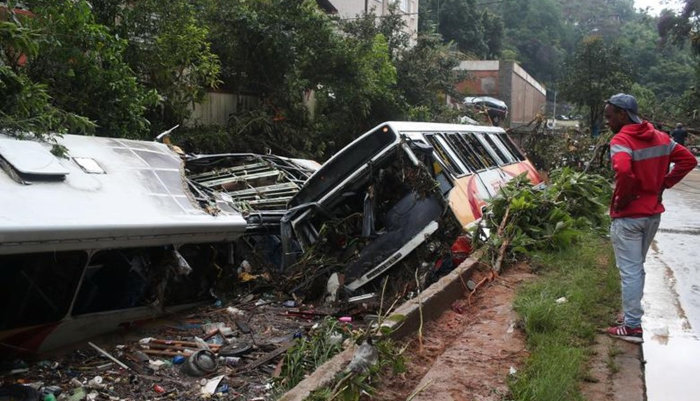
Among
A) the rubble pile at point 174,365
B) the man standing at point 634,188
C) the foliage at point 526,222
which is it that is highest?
the man standing at point 634,188

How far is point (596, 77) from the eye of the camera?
1126 inches

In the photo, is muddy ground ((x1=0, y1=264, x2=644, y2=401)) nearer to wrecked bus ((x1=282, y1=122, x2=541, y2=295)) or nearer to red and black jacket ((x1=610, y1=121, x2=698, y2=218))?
wrecked bus ((x1=282, y1=122, x2=541, y2=295))

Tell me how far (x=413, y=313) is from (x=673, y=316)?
7.85 feet

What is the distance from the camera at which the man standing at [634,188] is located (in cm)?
441

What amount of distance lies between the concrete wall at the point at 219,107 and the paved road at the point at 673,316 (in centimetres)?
851

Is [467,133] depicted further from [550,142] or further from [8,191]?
[550,142]

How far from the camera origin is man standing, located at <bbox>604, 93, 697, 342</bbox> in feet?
14.5

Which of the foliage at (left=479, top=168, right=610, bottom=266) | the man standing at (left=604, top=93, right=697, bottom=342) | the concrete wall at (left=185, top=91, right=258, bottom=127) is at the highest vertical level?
the man standing at (left=604, top=93, right=697, bottom=342)

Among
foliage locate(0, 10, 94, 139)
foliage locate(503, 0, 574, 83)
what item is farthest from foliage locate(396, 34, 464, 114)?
foliage locate(503, 0, 574, 83)

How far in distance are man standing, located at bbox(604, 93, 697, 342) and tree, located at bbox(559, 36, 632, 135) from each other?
25217 millimetres

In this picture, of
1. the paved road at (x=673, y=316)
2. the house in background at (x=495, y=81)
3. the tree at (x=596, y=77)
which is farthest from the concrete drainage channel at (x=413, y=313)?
the house in background at (x=495, y=81)

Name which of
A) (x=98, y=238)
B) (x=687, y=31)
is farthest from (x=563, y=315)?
(x=687, y=31)

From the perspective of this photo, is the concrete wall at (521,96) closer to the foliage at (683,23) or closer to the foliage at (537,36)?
the foliage at (683,23)

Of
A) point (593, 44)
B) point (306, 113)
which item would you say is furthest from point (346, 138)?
point (593, 44)
